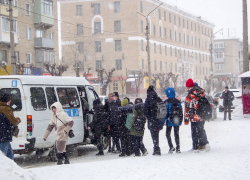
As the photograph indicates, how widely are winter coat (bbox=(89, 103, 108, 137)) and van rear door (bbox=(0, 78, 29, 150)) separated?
90.7 inches

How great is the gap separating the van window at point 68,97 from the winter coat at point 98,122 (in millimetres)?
686

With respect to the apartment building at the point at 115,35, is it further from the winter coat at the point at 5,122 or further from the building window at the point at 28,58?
the winter coat at the point at 5,122

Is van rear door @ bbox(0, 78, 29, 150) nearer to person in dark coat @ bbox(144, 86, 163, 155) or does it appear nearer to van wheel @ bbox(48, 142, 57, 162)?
van wheel @ bbox(48, 142, 57, 162)

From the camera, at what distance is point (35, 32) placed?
4550 cm

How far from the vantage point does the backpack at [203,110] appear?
927cm

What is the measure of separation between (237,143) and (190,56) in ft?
244

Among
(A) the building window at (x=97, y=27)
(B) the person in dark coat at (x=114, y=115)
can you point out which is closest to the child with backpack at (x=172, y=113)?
(B) the person in dark coat at (x=114, y=115)

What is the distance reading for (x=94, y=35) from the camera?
210 ft

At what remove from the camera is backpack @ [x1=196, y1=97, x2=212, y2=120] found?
9273 mm

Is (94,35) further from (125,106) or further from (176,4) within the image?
(125,106)

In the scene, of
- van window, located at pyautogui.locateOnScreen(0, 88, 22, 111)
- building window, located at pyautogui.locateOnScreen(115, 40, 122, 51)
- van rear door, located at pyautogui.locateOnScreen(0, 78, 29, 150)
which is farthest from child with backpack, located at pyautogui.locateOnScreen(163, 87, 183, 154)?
building window, located at pyautogui.locateOnScreen(115, 40, 122, 51)

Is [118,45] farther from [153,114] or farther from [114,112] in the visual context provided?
[153,114]

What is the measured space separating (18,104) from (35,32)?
122 ft

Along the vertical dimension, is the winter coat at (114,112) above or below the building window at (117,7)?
below
